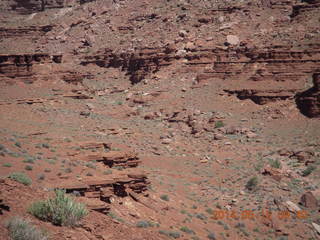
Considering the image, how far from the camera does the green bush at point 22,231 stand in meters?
5.55

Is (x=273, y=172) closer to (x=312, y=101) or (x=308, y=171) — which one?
(x=308, y=171)

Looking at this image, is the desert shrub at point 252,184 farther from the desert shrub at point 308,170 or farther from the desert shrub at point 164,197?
the desert shrub at point 164,197

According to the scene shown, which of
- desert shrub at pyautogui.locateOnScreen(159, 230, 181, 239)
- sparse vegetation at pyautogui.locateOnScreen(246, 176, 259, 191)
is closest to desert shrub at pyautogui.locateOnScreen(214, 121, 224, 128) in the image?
sparse vegetation at pyautogui.locateOnScreen(246, 176, 259, 191)

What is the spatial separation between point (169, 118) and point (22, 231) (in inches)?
1217

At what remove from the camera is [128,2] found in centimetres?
6756

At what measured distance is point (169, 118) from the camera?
36.3m

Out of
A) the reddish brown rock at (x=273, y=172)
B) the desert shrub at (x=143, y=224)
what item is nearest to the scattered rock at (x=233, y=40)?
the reddish brown rock at (x=273, y=172)

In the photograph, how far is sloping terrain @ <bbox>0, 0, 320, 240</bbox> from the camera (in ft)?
42.0

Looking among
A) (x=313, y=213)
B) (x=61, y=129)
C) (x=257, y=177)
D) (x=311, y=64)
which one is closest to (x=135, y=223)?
(x=313, y=213)

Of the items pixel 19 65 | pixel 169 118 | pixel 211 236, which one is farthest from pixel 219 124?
pixel 211 236

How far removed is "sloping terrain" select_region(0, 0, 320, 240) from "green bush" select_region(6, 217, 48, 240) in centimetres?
15

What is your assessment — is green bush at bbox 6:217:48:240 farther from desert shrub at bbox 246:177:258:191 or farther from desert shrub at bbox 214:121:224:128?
desert shrub at bbox 214:121:224:128

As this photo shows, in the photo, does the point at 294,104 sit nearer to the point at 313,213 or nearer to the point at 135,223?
the point at 313,213

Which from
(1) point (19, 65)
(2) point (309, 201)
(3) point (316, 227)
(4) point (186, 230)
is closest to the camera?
(4) point (186, 230)
